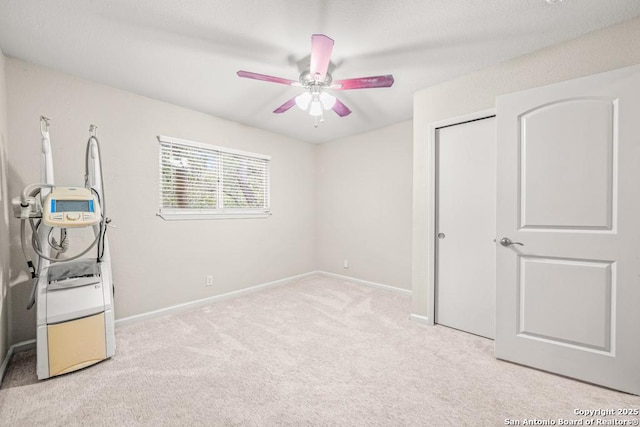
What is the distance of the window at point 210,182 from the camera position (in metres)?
3.02

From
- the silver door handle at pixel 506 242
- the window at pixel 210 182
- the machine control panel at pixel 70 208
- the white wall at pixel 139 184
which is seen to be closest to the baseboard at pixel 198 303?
the white wall at pixel 139 184

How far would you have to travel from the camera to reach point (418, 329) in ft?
8.55

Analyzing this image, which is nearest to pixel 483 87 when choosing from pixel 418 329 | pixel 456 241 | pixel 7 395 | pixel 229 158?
pixel 456 241

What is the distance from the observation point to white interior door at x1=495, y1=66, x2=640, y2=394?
1664 millimetres

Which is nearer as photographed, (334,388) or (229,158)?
(334,388)

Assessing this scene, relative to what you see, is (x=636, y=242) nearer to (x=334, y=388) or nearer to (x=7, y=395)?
(x=334, y=388)

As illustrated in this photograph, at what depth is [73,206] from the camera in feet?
6.17

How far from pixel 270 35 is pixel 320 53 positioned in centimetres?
46

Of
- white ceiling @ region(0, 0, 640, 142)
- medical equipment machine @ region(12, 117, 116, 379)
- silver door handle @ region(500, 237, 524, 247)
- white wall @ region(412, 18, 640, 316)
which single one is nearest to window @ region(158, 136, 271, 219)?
white ceiling @ region(0, 0, 640, 142)

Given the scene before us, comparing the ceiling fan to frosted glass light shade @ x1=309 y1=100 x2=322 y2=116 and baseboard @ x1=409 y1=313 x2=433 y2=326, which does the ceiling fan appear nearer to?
frosted glass light shade @ x1=309 y1=100 x2=322 y2=116

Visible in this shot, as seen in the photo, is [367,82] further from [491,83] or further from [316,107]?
[491,83]

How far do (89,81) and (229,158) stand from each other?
4.97 ft

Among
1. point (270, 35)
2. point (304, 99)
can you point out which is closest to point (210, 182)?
point (304, 99)

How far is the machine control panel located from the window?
98 cm
